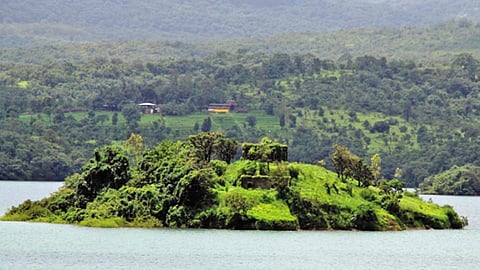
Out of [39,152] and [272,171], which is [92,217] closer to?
[272,171]

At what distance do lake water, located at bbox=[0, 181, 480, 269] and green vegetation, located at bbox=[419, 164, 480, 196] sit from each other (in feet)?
291

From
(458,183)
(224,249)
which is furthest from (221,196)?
(458,183)

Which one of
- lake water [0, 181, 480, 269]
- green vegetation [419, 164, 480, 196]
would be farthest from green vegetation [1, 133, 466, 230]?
green vegetation [419, 164, 480, 196]

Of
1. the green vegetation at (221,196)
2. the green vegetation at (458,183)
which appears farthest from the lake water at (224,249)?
the green vegetation at (458,183)

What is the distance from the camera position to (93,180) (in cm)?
8531

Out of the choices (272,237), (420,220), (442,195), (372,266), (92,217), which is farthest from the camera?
(442,195)

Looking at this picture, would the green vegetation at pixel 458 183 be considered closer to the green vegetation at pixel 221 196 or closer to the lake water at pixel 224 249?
the green vegetation at pixel 221 196

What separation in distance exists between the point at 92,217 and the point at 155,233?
7.34 meters

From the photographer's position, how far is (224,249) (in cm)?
6900

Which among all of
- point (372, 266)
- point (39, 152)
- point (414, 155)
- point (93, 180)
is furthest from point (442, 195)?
point (372, 266)

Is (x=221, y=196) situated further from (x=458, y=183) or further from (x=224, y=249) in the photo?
(x=458, y=183)

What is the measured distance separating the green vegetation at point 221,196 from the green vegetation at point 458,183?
272 ft

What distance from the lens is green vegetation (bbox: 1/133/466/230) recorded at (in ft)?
266

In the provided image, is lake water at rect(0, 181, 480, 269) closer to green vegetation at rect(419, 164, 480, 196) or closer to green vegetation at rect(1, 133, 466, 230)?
green vegetation at rect(1, 133, 466, 230)
